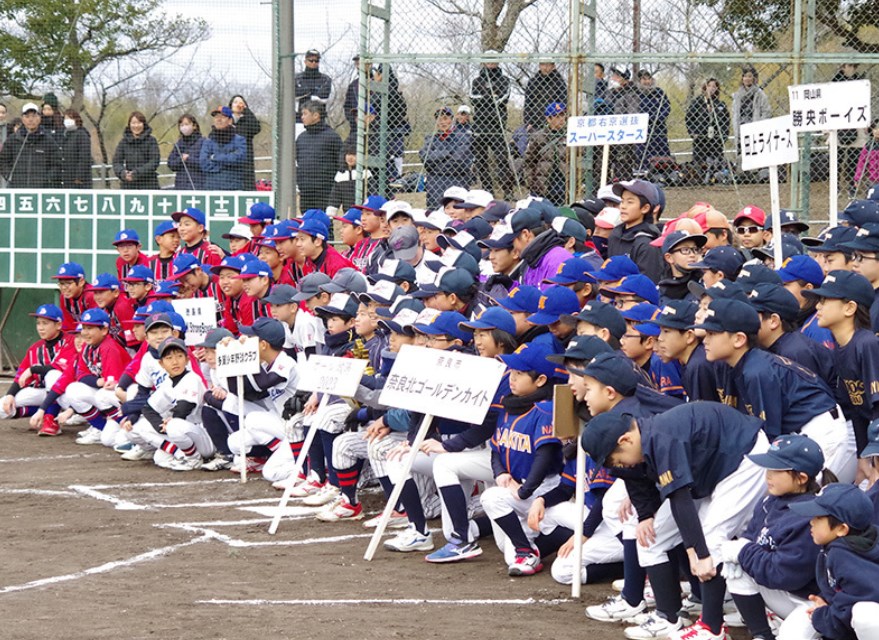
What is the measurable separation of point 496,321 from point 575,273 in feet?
2.46

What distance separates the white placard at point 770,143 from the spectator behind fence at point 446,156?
441 centimetres

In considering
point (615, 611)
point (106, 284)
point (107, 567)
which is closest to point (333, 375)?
point (107, 567)

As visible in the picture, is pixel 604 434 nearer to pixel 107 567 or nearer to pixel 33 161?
pixel 107 567

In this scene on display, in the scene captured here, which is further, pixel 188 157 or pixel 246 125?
pixel 188 157

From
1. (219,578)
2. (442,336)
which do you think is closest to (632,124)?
(442,336)

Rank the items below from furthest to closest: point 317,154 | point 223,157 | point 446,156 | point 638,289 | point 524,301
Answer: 1. point 223,157
2. point 317,154
3. point 446,156
4. point 524,301
5. point 638,289

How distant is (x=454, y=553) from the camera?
7.78 meters

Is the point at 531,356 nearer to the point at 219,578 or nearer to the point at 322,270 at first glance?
the point at 219,578

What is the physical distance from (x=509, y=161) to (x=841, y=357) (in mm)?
6732

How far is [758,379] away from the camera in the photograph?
20.7ft

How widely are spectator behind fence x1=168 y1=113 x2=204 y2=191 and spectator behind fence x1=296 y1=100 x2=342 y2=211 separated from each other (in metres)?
1.38

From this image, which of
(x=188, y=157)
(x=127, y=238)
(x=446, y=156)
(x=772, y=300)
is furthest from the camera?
(x=188, y=157)

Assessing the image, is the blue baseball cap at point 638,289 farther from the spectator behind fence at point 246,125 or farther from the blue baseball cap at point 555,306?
the spectator behind fence at point 246,125

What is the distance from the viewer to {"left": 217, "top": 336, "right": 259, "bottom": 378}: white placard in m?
10.0
